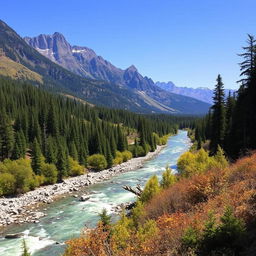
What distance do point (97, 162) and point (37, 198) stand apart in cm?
3408

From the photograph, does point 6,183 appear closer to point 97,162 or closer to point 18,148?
point 18,148

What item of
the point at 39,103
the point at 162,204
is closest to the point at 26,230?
the point at 162,204

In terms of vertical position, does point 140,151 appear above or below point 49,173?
above

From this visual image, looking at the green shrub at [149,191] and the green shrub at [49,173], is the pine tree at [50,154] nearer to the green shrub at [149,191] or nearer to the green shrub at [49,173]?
the green shrub at [49,173]

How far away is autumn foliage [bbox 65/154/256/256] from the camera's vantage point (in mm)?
13680

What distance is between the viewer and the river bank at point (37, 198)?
46728 millimetres

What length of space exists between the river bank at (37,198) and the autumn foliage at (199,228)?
29.0 metres

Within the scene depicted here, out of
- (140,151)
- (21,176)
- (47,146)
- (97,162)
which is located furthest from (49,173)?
(140,151)

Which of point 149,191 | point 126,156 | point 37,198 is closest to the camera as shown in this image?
point 149,191

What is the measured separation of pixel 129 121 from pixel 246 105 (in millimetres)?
151001

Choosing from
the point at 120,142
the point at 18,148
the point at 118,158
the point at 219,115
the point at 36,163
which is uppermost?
the point at 219,115

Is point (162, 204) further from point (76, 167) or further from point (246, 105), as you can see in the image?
point (76, 167)

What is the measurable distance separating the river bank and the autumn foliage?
2905cm

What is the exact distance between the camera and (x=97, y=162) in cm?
9069
